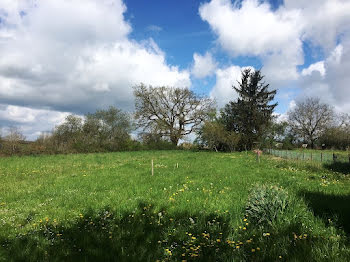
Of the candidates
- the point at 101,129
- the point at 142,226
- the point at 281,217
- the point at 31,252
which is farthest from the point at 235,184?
the point at 101,129

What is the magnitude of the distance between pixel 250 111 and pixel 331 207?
35592 mm

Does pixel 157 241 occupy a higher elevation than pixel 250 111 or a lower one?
lower

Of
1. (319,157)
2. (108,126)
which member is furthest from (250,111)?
(108,126)

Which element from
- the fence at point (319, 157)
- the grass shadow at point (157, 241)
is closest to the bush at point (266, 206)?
the grass shadow at point (157, 241)

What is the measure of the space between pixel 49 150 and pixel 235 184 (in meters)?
27.8

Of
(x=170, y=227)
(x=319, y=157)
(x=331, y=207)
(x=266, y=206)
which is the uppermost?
(x=319, y=157)

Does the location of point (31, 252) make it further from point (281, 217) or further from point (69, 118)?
point (69, 118)

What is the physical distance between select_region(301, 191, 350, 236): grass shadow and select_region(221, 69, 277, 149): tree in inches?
1275

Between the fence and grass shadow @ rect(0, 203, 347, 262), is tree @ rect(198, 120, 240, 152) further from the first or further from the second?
grass shadow @ rect(0, 203, 347, 262)

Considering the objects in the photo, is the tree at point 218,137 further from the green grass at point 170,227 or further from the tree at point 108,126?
the green grass at point 170,227

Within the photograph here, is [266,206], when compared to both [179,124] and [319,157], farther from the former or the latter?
[179,124]

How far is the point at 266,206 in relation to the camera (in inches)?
199

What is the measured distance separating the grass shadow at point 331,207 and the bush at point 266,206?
100 centimetres

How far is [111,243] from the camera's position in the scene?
4.31 m
